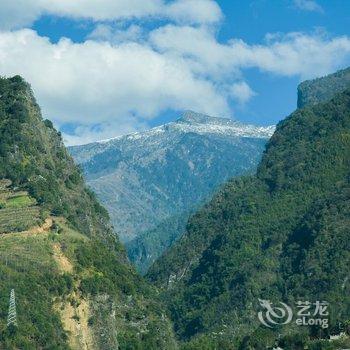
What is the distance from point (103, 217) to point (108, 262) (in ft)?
147

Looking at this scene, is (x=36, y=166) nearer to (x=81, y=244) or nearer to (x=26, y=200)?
(x=26, y=200)

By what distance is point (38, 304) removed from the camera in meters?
130

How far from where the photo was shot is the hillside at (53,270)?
129250mm

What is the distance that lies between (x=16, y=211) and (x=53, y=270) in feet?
60.3

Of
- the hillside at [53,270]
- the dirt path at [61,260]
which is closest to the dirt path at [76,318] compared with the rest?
the dirt path at [61,260]

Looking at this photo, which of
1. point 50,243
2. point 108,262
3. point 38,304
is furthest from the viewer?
point 108,262

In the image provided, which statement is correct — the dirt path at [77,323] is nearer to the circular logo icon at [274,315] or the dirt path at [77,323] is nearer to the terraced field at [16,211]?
the terraced field at [16,211]

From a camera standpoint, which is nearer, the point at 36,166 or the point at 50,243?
the point at 50,243

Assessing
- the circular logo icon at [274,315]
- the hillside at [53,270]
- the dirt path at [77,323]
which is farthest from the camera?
the dirt path at [77,323]

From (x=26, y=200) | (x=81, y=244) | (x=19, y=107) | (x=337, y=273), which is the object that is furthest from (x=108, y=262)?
(x=337, y=273)

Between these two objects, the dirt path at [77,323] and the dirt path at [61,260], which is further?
the dirt path at [61,260]

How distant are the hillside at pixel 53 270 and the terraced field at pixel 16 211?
0.52ft

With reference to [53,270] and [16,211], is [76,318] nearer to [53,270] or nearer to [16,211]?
[53,270]

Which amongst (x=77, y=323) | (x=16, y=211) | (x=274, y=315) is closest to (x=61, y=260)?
(x=77, y=323)
